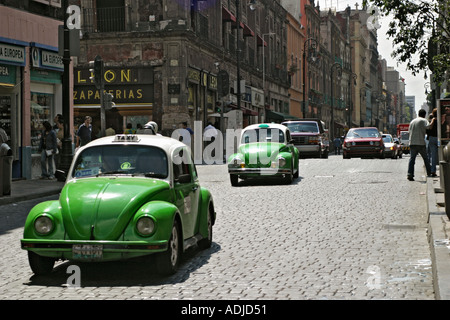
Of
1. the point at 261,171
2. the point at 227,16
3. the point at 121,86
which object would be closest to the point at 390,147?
the point at 227,16

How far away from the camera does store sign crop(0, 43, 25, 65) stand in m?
20.1

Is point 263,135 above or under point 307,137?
under

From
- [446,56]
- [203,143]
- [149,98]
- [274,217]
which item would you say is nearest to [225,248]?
[274,217]

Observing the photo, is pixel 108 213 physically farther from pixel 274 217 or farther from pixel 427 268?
pixel 274 217

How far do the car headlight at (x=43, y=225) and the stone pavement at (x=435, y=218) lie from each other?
3.54 metres

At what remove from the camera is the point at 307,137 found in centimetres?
3703

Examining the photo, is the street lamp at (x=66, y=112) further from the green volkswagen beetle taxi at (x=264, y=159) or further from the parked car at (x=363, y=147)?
the parked car at (x=363, y=147)

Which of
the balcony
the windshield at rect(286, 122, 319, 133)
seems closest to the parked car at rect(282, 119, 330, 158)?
the windshield at rect(286, 122, 319, 133)

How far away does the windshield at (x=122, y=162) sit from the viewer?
26.2 ft

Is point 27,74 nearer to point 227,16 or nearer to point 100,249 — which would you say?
point 100,249

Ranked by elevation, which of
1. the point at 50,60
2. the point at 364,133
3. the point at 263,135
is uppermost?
the point at 50,60

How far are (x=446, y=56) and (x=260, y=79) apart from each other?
44.8 meters

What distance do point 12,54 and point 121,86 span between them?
49.3 feet
